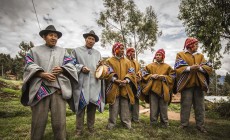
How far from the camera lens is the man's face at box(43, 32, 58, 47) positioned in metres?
3.27

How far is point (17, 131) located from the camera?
4.17 metres

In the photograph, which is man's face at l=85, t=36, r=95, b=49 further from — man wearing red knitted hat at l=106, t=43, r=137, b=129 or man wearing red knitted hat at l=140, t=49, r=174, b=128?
man wearing red knitted hat at l=140, t=49, r=174, b=128

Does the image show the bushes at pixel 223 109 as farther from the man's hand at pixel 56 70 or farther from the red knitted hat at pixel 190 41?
the man's hand at pixel 56 70

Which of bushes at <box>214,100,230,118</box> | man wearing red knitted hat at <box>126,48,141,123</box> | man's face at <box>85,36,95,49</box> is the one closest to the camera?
man's face at <box>85,36,95,49</box>

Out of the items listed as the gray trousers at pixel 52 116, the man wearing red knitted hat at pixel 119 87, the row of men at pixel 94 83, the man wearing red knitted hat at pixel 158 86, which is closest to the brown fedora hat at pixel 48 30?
the row of men at pixel 94 83

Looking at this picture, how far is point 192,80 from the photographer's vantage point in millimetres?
4609

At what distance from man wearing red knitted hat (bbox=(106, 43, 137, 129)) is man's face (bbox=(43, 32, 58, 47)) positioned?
1749mm

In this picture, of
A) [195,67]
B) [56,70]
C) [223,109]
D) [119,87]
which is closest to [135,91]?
[119,87]

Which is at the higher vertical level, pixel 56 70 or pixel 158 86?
pixel 56 70

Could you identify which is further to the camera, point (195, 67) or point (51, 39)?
point (195, 67)

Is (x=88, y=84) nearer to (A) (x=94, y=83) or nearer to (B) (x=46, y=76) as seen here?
(A) (x=94, y=83)

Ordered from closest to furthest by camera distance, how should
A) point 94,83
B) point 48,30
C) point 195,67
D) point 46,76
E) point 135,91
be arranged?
point 46,76
point 48,30
point 94,83
point 195,67
point 135,91

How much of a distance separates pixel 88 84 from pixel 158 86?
2.16 metres

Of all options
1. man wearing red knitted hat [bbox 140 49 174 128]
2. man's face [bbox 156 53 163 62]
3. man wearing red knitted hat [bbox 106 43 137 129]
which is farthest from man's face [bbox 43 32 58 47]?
man's face [bbox 156 53 163 62]
